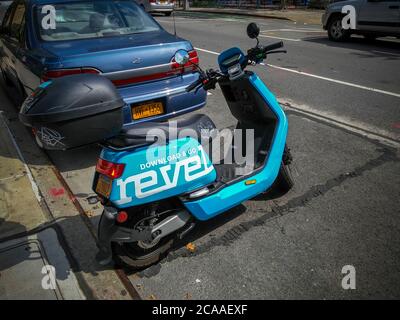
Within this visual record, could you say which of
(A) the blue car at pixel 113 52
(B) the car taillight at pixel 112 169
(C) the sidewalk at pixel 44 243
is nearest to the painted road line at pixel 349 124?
(A) the blue car at pixel 113 52

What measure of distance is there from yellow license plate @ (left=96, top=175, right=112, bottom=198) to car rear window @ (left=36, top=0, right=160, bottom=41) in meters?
2.40

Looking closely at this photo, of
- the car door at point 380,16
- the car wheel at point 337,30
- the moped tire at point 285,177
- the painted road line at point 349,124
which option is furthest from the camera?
the car wheel at point 337,30

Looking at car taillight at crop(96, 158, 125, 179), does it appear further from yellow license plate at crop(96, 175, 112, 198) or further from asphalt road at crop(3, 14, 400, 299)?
asphalt road at crop(3, 14, 400, 299)

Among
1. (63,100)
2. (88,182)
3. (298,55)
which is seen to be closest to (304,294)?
(63,100)

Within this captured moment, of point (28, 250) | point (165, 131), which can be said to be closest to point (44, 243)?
point (28, 250)

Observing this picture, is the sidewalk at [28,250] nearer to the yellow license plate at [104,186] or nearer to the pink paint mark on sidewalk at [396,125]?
the yellow license plate at [104,186]

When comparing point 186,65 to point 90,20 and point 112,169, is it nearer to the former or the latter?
point 90,20

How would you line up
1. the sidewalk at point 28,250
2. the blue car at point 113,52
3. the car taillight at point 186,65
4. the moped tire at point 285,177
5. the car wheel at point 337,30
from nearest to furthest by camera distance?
the sidewalk at point 28,250
the moped tire at point 285,177
the blue car at point 113,52
the car taillight at point 186,65
the car wheel at point 337,30

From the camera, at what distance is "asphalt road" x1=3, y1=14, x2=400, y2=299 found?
2279mm

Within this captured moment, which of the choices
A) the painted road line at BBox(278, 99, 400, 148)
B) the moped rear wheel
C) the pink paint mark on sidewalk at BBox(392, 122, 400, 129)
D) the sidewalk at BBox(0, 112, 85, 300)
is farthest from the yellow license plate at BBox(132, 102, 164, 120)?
the pink paint mark on sidewalk at BBox(392, 122, 400, 129)

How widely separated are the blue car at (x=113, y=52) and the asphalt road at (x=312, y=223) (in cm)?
99

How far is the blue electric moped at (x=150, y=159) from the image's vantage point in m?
1.90
